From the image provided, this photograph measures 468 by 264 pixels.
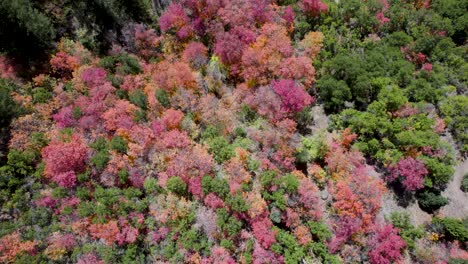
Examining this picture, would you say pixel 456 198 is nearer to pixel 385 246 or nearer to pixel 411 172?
pixel 411 172

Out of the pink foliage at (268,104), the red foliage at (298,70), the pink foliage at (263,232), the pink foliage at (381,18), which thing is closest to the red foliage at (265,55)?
the red foliage at (298,70)

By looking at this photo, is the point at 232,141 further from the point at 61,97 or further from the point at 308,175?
the point at 61,97

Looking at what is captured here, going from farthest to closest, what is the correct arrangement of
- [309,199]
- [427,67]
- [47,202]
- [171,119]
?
[427,67] < [171,119] < [47,202] < [309,199]

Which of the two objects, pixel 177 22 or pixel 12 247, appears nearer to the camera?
pixel 12 247

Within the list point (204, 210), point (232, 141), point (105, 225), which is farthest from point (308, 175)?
point (105, 225)

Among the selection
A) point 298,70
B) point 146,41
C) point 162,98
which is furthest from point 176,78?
point 298,70

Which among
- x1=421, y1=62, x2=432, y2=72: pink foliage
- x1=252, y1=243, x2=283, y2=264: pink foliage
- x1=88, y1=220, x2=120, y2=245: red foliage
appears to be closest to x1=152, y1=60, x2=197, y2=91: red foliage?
x1=88, y1=220, x2=120, y2=245: red foliage
